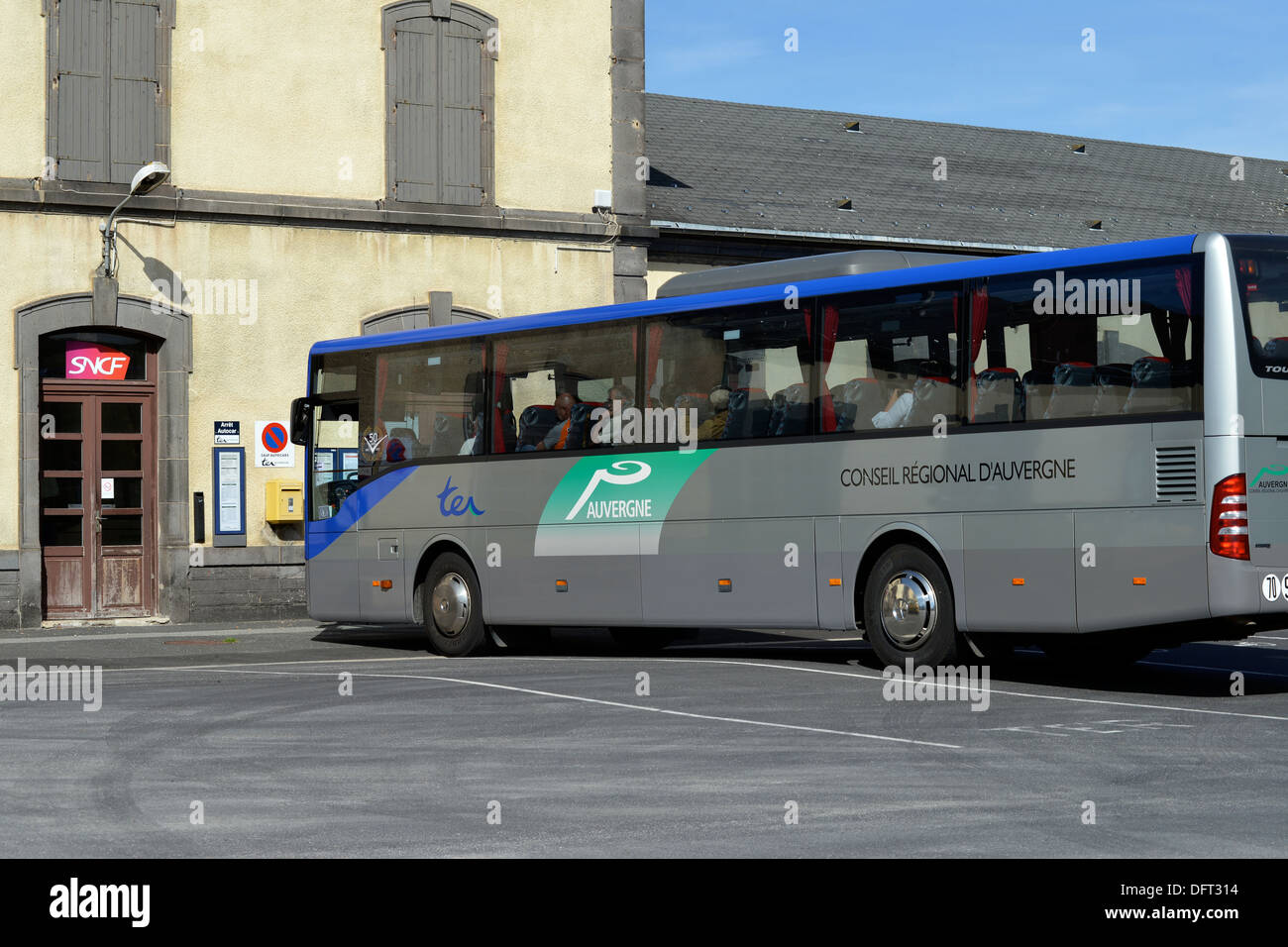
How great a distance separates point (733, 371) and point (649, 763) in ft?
19.8

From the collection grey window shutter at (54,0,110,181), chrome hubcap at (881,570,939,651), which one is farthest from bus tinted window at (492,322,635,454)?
grey window shutter at (54,0,110,181)

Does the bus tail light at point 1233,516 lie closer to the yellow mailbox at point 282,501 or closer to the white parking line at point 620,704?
the white parking line at point 620,704

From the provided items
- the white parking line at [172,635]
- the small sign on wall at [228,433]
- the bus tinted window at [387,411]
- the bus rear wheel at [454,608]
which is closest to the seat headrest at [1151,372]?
the bus tinted window at [387,411]

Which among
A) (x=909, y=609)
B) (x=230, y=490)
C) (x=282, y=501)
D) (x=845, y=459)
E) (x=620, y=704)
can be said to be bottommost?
(x=620, y=704)

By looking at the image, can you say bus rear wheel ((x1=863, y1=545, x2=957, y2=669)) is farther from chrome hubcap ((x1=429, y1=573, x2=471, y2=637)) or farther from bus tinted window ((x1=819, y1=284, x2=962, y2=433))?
chrome hubcap ((x1=429, y1=573, x2=471, y2=637))

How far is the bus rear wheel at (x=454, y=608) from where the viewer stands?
17047 millimetres

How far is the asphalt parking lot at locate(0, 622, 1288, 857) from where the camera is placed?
23.4ft

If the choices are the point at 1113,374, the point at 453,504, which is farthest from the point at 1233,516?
the point at 453,504

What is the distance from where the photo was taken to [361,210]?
2278 centimetres

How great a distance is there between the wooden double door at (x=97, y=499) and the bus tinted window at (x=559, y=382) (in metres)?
7.02

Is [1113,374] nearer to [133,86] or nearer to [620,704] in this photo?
[620,704]

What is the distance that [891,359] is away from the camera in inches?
543
